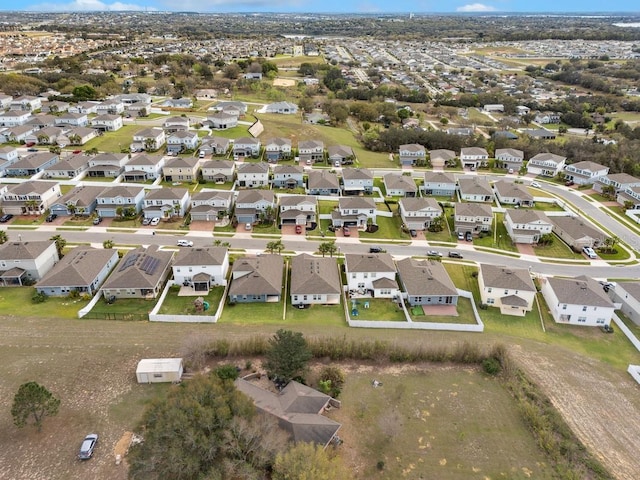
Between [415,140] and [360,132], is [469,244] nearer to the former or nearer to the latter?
[415,140]

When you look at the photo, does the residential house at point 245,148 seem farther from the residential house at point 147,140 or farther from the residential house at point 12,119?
the residential house at point 12,119

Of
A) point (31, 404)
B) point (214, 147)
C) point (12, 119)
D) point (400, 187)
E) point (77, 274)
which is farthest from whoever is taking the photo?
point (12, 119)

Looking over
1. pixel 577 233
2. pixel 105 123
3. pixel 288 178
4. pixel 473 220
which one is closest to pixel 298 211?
pixel 288 178

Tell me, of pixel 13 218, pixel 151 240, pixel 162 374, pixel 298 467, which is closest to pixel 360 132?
pixel 151 240

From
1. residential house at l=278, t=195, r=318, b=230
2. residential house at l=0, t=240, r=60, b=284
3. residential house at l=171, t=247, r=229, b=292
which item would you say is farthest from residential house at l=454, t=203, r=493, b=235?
residential house at l=0, t=240, r=60, b=284

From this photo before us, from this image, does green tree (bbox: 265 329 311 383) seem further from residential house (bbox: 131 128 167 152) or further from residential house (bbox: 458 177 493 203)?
residential house (bbox: 131 128 167 152)

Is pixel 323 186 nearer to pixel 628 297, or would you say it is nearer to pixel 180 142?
pixel 180 142

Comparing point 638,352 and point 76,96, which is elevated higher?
point 76,96
